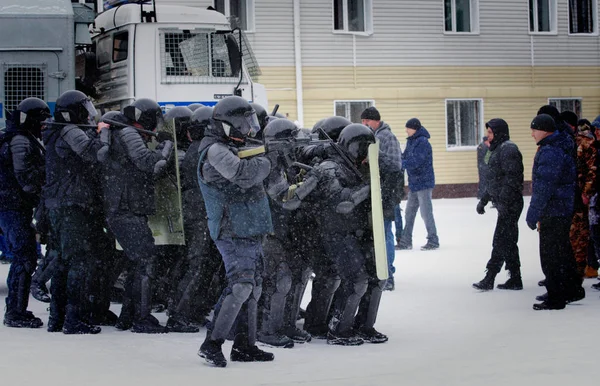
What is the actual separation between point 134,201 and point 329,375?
2647 mm

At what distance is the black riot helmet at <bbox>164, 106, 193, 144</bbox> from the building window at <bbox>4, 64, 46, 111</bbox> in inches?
163

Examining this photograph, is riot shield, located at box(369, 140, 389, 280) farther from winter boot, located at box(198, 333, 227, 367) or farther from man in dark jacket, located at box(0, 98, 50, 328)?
man in dark jacket, located at box(0, 98, 50, 328)

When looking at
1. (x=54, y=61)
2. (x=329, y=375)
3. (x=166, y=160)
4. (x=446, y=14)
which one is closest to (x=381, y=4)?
(x=446, y=14)

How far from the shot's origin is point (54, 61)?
1291 cm

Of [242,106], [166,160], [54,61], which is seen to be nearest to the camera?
[242,106]

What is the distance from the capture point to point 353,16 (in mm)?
27094

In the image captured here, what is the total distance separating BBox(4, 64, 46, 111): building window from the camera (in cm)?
1284

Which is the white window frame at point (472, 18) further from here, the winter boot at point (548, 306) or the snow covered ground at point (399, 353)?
the winter boot at point (548, 306)

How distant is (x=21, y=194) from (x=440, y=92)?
63.9 feet

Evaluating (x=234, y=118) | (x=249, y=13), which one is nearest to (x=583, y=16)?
(x=249, y=13)

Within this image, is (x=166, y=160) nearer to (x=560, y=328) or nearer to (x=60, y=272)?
(x=60, y=272)

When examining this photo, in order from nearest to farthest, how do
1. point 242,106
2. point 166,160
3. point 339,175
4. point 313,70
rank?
1. point 242,106
2. point 339,175
3. point 166,160
4. point 313,70

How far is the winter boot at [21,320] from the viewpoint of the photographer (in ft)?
29.6

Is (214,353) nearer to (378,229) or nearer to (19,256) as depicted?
(378,229)
